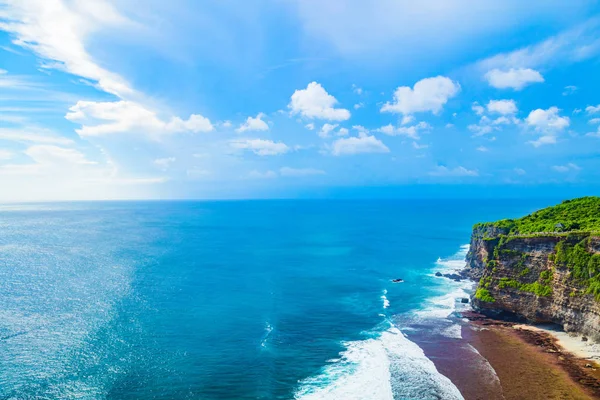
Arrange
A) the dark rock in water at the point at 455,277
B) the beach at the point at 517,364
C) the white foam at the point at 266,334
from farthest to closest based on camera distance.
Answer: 1. the dark rock in water at the point at 455,277
2. the white foam at the point at 266,334
3. the beach at the point at 517,364

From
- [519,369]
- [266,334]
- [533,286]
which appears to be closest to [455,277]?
[533,286]

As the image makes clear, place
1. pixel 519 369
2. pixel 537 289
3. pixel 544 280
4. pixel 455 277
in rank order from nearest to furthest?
pixel 519 369
pixel 544 280
pixel 537 289
pixel 455 277

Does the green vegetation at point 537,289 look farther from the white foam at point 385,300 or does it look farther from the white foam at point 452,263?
the white foam at point 452,263

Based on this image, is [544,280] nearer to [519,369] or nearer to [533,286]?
[533,286]

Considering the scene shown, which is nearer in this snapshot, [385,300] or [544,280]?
[544,280]

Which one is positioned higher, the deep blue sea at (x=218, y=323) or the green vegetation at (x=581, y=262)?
the green vegetation at (x=581, y=262)

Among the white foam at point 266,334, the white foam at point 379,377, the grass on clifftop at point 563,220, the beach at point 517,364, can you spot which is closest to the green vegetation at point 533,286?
the beach at point 517,364

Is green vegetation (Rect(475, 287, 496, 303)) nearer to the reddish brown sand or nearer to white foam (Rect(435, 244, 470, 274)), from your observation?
the reddish brown sand
